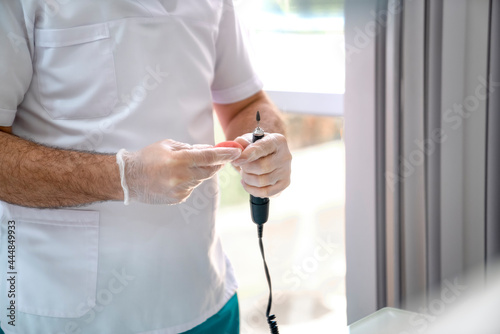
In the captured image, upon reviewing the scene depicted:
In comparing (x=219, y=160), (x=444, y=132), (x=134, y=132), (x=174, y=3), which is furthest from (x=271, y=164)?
(x=444, y=132)

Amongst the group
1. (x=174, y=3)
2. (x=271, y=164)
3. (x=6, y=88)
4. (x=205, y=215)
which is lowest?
(x=205, y=215)

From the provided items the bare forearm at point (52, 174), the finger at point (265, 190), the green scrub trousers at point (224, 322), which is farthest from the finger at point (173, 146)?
the green scrub trousers at point (224, 322)

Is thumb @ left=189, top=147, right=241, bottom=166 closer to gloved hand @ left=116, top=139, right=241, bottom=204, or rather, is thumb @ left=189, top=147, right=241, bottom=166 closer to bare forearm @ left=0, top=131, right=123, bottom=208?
gloved hand @ left=116, top=139, right=241, bottom=204

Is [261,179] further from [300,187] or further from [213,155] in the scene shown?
[300,187]

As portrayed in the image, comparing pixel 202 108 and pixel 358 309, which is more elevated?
pixel 202 108

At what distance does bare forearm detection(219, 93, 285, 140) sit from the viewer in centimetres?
143

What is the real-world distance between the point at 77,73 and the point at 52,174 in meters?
0.23

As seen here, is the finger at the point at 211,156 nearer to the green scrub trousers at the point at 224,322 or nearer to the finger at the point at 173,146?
the finger at the point at 173,146

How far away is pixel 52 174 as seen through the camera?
1058mm

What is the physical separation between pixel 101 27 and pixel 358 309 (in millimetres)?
1299

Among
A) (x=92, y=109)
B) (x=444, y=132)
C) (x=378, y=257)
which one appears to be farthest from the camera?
(x=378, y=257)

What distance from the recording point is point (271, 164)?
1198mm

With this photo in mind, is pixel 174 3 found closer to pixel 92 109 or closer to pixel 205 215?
pixel 92 109

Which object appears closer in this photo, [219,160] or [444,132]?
[219,160]
